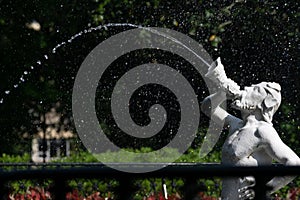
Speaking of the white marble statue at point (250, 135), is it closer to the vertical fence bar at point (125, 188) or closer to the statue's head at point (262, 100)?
the statue's head at point (262, 100)

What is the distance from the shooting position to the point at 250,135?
18.8 ft

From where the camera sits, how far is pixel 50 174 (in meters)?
2.72

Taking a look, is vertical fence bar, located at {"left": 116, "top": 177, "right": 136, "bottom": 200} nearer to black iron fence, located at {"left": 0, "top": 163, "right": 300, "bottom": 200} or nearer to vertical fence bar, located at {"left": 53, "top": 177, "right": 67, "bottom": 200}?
black iron fence, located at {"left": 0, "top": 163, "right": 300, "bottom": 200}

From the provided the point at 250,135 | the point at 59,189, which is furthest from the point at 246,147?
the point at 59,189

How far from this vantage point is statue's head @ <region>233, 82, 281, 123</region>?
579cm

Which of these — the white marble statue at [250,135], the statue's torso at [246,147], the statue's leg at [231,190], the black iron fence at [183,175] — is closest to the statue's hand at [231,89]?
the white marble statue at [250,135]

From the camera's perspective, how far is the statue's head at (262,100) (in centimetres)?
579

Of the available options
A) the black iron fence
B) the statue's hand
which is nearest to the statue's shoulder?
the statue's hand

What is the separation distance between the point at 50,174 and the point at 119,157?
424 inches

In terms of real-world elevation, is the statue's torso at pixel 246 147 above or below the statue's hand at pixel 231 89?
below

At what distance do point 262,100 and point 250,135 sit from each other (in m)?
0.23

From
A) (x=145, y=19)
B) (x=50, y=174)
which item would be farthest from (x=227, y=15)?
(x=50, y=174)

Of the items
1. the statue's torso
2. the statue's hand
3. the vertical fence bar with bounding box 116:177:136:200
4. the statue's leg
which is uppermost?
the statue's hand

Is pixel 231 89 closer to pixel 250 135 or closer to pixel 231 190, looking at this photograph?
pixel 250 135
